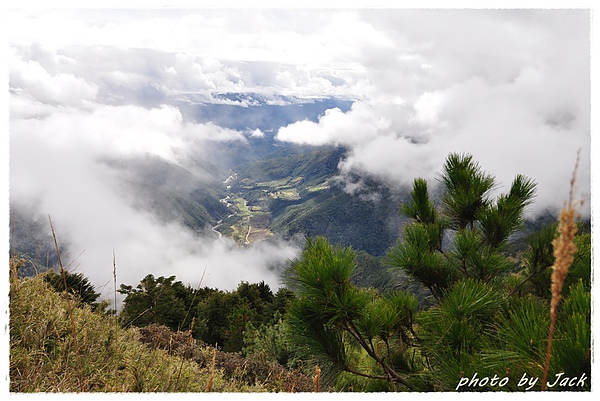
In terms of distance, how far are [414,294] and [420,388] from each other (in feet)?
2.77

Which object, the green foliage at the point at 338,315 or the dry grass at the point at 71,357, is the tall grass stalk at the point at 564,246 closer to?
the green foliage at the point at 338,315

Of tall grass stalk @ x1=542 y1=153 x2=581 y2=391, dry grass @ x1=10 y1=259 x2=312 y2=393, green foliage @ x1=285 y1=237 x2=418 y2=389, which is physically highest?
tall grass stalk @ x1=542 y1=153 x2=581 y2=391

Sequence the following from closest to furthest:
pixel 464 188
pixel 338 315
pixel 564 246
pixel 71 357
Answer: pixel 564 246
pixel 338 315
pixel 71 357
pixel 464 188

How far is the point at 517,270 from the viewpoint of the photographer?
3266 millimetres

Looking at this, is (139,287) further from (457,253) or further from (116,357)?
(457,253)

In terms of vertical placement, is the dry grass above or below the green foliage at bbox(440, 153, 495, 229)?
below

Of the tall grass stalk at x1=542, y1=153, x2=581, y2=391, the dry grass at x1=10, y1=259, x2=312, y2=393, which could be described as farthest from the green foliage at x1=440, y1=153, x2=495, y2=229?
the dry grass at x1=10, y1=259, x2=312, y2=393

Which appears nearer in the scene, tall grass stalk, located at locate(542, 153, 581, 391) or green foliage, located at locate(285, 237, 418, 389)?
tall grass stalk, located at locate(542, 153, 581, 391)

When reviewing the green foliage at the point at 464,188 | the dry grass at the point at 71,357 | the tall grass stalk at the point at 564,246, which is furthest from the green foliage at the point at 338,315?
the tall grass stalk at the point at 564,246

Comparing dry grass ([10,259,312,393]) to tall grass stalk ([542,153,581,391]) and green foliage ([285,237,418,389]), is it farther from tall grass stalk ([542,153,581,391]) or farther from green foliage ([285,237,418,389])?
tall grass stalk ([542,153,581,391])

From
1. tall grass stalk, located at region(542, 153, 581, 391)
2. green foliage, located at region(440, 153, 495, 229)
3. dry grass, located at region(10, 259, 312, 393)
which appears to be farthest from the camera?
green foliage, located at region(440, 153, 495, 229)

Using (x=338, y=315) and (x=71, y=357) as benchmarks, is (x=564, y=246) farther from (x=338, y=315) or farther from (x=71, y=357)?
(x=71, y=357)

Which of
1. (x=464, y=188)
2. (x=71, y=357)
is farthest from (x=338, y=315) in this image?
(x=71, y=357)
